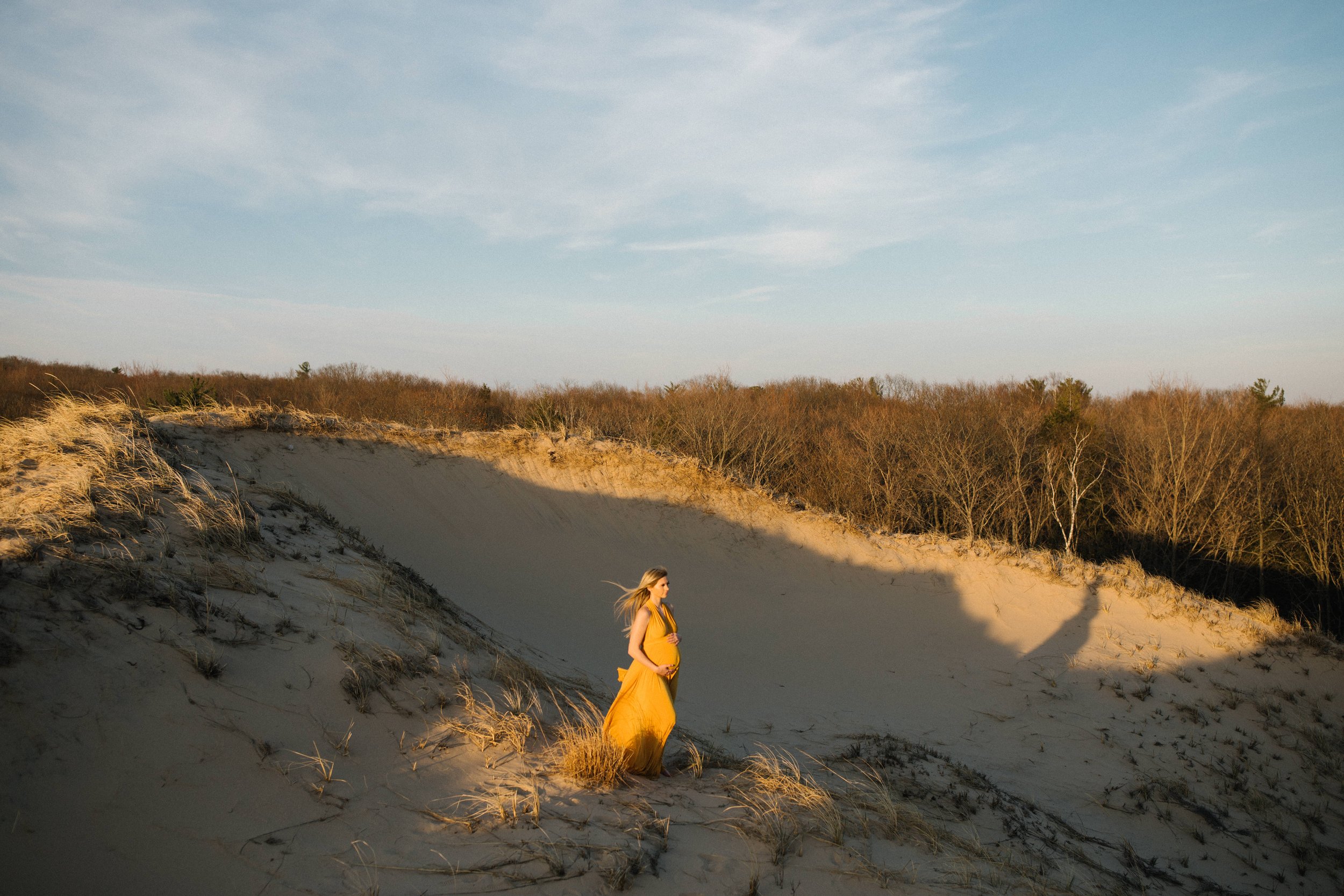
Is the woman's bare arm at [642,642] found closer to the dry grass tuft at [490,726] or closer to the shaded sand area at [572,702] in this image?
the shaded sand area at [572,702]

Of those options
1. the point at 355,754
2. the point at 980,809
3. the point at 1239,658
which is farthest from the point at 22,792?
the point at 1239,658

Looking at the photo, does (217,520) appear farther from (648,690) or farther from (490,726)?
(648,690)

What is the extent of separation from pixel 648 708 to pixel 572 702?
1.56 m

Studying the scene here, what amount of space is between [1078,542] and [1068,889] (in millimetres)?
15840

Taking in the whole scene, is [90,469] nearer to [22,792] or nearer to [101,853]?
[22,792]

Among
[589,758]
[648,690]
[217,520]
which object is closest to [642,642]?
[648,690]

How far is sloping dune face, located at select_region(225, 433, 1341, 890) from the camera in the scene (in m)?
7.18

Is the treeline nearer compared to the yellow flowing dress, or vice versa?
the yellow flowing dress

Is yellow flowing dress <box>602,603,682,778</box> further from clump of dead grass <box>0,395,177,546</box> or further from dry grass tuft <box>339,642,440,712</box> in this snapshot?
clump of dead grass <box>0,395,177,546</box>

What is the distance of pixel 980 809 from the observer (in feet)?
19.0

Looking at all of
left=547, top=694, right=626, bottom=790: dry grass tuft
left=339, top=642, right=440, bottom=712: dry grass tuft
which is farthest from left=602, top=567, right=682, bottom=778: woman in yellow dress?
left=339, top=642, right=440, bottom=712: dry grass tuft

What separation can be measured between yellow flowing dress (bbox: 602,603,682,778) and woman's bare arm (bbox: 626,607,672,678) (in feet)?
0.08

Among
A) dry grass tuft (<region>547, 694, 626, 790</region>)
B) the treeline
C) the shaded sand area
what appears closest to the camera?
the shaded sand area

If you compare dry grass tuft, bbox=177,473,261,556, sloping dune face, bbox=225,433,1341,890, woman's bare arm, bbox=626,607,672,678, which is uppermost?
dry grass tuft, bbox=177,473,261,556
